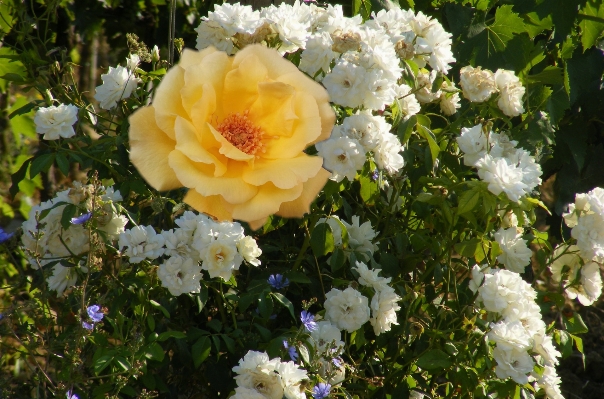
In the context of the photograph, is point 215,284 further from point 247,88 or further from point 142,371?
point 247,88

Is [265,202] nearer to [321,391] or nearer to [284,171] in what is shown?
[284,171]

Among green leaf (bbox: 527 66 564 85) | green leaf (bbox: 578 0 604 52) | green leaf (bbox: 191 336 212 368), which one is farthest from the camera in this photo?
green leaf (bbox: 578 0 604 52)

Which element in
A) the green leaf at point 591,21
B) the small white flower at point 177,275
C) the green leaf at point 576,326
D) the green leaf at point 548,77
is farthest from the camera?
the green leaf at point 591,21

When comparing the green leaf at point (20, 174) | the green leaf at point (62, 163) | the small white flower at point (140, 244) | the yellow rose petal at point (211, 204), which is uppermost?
the yellow rose petal at point (211, 204)

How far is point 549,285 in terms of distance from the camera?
3992mm

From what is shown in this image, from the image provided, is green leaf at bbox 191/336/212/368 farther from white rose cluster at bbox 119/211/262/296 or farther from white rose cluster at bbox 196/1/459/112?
white rose cluster at bbox 196/1/459/112

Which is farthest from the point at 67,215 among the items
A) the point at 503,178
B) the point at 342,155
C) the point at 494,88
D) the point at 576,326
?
the point at 576,326

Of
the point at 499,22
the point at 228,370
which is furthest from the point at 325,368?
the point at 499,22

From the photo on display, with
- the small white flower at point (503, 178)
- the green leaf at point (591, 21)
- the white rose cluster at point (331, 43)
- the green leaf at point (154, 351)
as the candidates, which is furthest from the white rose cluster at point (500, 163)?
the green leaf at point (154, 351)

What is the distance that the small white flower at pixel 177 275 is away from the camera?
1539mm

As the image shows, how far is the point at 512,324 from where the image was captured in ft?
5.44

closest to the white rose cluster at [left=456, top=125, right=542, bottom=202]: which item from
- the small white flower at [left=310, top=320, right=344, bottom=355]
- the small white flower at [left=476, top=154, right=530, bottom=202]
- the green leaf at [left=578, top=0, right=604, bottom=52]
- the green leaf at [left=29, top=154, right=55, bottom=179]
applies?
the small white flower at [left=476, top=154, right=530, bottom=202]

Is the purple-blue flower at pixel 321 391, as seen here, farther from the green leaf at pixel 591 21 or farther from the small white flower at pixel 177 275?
the green leaf at pixel 591 21

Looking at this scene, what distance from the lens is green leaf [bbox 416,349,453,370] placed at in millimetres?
1720
